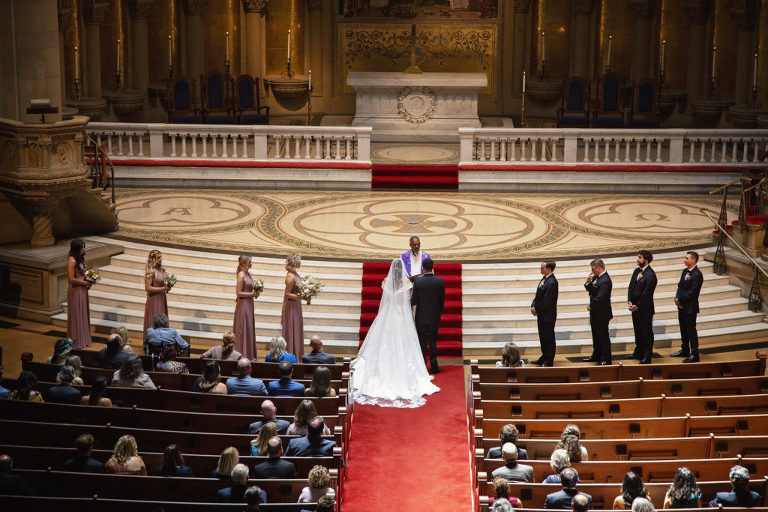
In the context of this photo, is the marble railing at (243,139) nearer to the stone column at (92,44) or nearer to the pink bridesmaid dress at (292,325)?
the stone column at (92,44)

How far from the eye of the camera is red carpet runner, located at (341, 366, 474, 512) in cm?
970

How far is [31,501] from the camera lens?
301 inches

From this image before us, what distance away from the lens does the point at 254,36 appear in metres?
24.8

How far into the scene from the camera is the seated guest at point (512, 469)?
8.45 meters

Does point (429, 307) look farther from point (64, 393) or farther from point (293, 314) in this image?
point (64, 393)

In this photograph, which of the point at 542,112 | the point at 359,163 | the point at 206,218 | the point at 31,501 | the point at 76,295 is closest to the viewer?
the point at 31,501

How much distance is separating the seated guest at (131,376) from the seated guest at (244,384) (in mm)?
783

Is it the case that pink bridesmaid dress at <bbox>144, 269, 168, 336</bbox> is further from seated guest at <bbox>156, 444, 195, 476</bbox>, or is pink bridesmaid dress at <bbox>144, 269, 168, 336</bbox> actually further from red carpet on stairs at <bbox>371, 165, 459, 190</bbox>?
red carpet on stairs at <bbox>371, 165, 459, 190</bbox>

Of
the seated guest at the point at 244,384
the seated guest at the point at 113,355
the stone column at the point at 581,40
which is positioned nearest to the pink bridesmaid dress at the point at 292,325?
the seated guest at the point at 113,355

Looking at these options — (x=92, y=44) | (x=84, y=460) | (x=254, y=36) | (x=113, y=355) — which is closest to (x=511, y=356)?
(x=113, y=355)

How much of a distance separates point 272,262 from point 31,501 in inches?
300

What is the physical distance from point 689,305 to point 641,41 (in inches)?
479

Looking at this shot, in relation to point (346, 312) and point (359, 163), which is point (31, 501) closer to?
point (346, 312)

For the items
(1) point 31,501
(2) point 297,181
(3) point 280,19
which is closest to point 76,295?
(1) point 31,501
